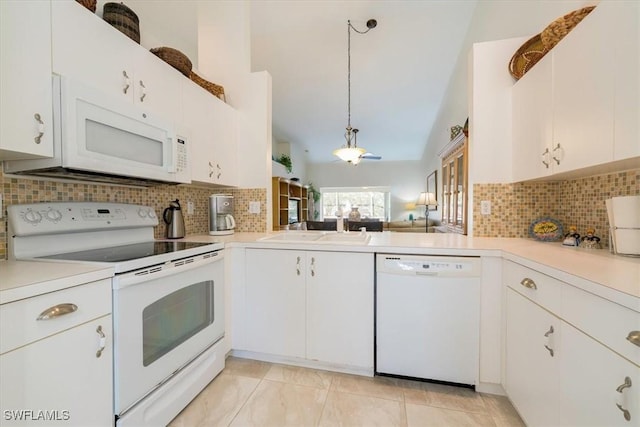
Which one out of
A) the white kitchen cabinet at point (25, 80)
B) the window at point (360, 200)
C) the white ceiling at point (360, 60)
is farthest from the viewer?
the window at point (360, 200)

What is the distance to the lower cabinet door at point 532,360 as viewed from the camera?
1.01 m

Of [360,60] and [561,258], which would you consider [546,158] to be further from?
[360,60]

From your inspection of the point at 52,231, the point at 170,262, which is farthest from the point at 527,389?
the point at 52,231

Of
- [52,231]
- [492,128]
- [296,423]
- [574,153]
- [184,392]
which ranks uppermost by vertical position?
[492,128]

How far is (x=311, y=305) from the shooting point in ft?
5.67

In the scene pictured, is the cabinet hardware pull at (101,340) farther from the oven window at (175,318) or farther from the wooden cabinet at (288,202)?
the wooden cabinet at (288,202)

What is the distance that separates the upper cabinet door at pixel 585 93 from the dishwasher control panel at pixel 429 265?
2.21 feet

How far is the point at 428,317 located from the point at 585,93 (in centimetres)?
131

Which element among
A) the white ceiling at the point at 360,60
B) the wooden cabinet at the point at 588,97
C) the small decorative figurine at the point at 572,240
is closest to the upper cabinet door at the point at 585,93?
the wooden cabinet at the point at 588,97

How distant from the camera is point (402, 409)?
1422 millimetres

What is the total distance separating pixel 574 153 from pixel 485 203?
2.45 ft

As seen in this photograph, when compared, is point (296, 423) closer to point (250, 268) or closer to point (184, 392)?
point (184, 392)

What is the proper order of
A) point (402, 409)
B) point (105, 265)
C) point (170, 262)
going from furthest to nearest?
point (402, 409), point (170, 262), point (105, 265)

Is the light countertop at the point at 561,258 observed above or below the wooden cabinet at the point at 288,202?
below
